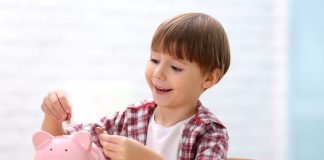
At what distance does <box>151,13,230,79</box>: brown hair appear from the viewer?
1.02 metres

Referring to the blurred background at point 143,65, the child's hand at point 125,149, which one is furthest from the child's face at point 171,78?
the blurred background at point 143,65

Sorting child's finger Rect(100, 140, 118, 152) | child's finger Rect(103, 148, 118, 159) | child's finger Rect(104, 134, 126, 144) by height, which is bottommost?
child's finger Rect(103, 148, 118, 159)

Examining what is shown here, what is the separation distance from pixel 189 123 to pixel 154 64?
5.4 inches

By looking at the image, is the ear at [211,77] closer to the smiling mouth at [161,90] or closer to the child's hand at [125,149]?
the smiling mouth at [161,90]

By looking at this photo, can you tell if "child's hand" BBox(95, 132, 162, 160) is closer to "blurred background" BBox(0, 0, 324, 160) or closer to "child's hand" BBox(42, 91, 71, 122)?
"child's hand" BBox(42, 91, 71, 122)

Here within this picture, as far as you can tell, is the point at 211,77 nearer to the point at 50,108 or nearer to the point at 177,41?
the point at 177,41

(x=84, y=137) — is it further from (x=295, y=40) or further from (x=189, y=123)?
(x=295, y=40)

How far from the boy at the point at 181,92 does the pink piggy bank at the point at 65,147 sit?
0.10m

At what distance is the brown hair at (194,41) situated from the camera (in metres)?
1.02

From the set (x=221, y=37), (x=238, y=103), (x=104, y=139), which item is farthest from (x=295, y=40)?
(x=104, y=139)

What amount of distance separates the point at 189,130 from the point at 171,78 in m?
0.11

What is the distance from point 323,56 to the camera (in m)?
2.43

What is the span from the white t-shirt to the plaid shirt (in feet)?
0.04

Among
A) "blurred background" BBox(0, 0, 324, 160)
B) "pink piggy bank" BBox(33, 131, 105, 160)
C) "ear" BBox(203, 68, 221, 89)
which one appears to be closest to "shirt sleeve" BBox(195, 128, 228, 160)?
"ear" BBox(203, 68, 221, 89)
